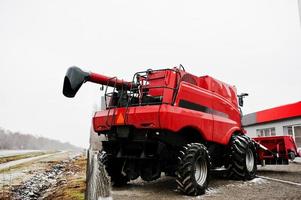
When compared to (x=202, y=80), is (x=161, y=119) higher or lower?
lower

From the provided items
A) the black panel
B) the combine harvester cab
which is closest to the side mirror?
the combine harvester cab

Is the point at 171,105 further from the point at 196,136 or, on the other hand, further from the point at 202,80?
the point at 202,80

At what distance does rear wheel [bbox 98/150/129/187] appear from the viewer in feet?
25.2

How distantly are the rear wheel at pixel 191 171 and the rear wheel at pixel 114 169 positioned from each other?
2.09 m

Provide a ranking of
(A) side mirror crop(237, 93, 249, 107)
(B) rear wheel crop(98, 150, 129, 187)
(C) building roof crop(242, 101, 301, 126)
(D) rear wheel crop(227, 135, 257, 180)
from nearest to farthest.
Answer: (B) rear wheel crop(98, 150, 129, 187) < (D) rear wheel crop(227, 135, 257, 180) < (A) side mirror crop(237, 93, 249, 107) < (C) building roof crop(242, 101, 301, 126)

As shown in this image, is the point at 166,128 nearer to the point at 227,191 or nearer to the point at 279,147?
the point at 227,191

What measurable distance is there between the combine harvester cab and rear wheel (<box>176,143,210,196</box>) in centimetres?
439

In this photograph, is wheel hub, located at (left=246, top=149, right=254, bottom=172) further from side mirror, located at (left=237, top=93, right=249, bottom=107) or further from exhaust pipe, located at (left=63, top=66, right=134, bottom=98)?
exhaust pipe, located at (left=63, top=66, right=134, bottom=98)

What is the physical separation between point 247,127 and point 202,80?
19.1 metres

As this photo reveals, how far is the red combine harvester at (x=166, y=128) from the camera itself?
646cm

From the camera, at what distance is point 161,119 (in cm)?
625

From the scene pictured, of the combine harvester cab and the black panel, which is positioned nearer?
the black panel

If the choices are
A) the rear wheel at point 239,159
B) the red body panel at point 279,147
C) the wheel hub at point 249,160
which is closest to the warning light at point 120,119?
the rear wheel at point 239,159

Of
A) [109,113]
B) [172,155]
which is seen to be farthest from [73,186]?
[172,155]
